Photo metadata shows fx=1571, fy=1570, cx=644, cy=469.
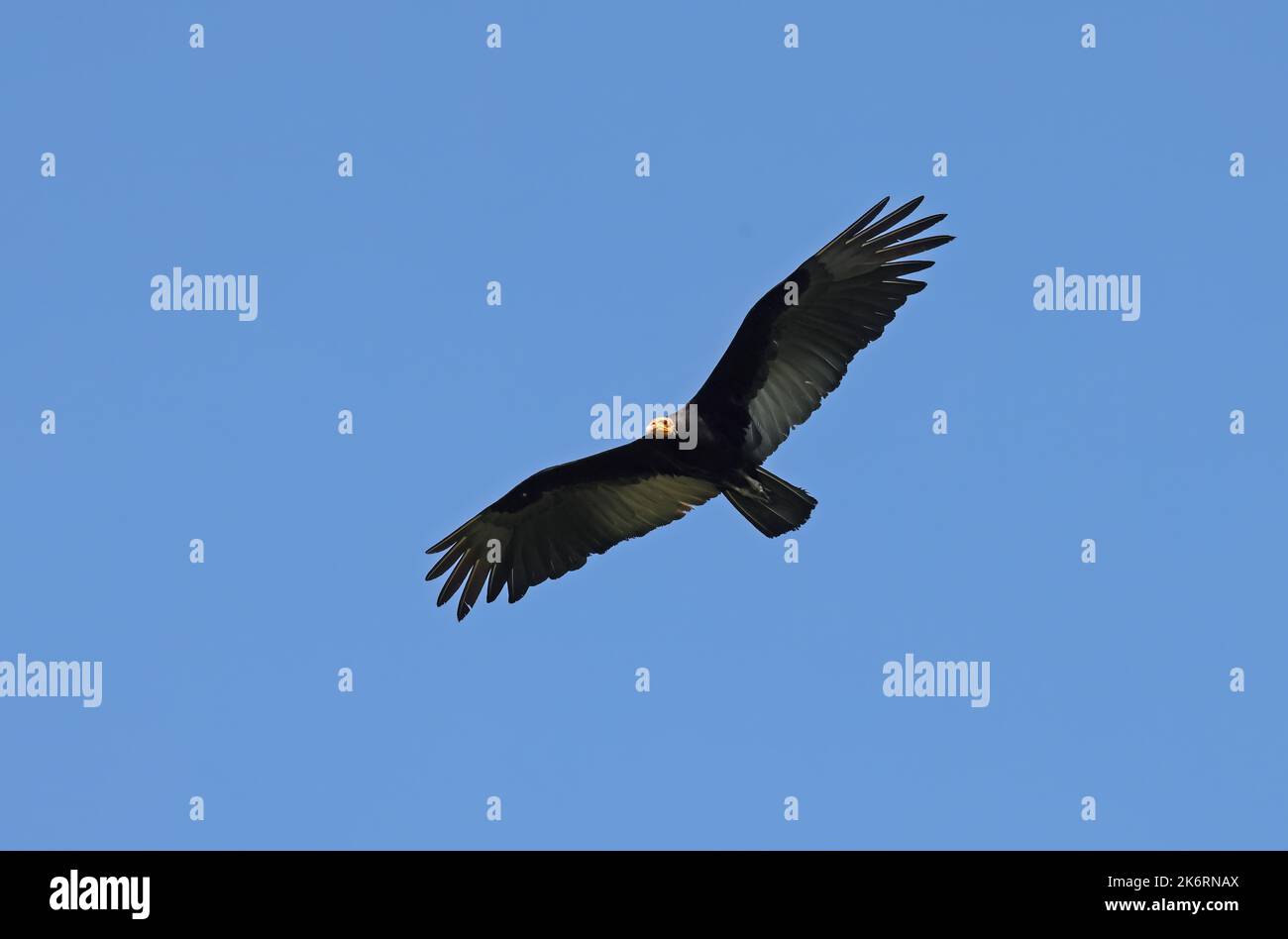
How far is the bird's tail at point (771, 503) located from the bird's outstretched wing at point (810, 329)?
0.31 metres

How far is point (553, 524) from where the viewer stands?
1677 centimetres

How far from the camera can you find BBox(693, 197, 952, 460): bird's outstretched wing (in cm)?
1523

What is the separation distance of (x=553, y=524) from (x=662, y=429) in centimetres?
196

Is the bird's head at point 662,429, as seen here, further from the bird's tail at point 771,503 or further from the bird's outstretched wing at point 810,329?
the bird's tail at point 771,503

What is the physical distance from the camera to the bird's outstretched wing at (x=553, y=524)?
1636cm

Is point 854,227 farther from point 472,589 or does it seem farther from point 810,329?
point 472,589

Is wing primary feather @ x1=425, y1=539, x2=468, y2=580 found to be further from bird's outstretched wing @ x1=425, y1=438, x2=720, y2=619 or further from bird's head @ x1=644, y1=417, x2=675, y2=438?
bird's head @ x1=644, y1=417, x2=675, y2=438

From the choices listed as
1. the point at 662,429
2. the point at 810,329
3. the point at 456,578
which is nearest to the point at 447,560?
the point at 456,578

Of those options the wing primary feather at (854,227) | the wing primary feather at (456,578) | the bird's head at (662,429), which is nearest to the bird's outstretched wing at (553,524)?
the wing primary feather at (456,578)

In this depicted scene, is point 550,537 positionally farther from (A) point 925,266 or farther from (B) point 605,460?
(A) point 925,266

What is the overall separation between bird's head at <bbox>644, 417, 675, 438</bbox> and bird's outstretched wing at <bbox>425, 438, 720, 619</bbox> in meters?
0.79

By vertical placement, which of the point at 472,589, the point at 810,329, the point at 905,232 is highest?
the point at 905,232

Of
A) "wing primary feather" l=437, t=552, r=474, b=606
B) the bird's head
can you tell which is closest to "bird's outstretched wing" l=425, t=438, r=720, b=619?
"wing primary feather" l=437, t=552, r=474, b=606
